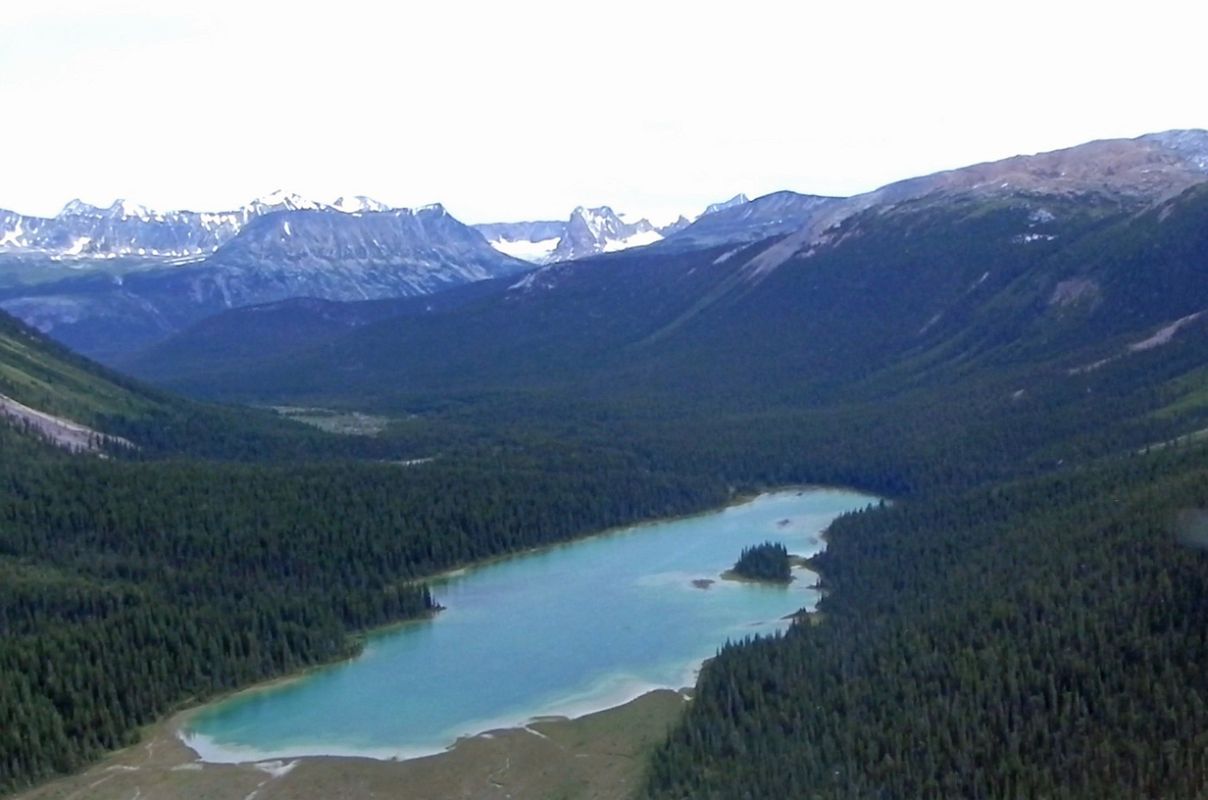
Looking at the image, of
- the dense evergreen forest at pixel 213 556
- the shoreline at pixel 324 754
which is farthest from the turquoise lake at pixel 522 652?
the dense evergreen forest at pixel 213 556

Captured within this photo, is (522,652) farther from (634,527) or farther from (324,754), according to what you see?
(634,527)

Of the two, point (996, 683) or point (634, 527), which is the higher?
point (634, 527)

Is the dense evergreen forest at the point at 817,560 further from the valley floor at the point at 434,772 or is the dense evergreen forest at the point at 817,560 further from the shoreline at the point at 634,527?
the valley floor at the point at 434,772

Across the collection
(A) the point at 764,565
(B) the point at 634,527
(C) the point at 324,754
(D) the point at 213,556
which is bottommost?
(A) the point at 764,565

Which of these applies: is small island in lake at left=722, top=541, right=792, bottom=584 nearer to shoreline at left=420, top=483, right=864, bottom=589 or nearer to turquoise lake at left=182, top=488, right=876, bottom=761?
turquoise lake at left=182, top=488, right=876, bottom=761

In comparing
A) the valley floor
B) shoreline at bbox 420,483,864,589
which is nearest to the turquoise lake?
shoreline at bbox 420,483,864,589

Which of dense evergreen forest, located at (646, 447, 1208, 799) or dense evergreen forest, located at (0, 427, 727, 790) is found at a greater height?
dense evergreen forest, located at (0, 427, 727, 790)

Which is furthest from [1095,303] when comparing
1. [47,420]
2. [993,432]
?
[47,420]

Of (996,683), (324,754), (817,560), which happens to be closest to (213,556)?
(324,754)
